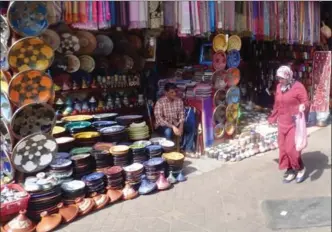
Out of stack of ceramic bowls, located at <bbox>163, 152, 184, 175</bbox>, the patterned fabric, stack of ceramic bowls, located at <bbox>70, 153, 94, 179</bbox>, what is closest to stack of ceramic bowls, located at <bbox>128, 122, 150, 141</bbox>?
the patterned fabric

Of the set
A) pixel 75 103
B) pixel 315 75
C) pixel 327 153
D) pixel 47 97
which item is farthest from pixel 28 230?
pixel 315 75

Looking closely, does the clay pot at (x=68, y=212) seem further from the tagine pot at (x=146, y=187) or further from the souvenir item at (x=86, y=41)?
the souvenir item at (x=86, y=41)

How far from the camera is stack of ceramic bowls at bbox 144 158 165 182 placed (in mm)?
3754

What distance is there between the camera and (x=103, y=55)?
5.09 m

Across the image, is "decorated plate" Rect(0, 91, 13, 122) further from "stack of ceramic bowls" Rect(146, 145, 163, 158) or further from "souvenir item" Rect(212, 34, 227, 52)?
"souvenir item" Rect(212, 34, 227, 52)

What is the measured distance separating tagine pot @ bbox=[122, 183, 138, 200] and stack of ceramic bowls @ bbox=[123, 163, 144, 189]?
0.18ft

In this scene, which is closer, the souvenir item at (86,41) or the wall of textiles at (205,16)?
the wall of textiles at (205,16)

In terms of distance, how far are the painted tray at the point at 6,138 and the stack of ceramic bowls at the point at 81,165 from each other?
632mm

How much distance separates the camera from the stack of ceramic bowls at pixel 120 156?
3.75 metres

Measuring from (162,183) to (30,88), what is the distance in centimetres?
168

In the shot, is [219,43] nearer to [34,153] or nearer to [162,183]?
[162,183]

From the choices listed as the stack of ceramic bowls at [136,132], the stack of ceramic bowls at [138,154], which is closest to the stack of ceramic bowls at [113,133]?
the stack of ceramic bowls at [136,132]

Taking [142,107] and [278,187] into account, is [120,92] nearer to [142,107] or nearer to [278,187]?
[142,107]

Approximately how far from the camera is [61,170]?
336 centimetres
